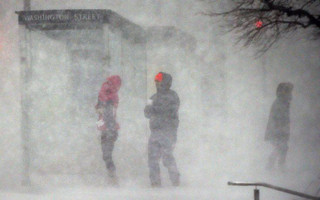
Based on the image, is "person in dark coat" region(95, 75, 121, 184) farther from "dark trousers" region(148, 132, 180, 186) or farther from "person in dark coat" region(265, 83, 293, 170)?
"person in dark coat" region(265, 83, 293, 170)

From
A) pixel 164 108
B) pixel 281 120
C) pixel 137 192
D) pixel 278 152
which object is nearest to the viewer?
pixel 137 192

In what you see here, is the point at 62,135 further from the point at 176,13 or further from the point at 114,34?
the point at 176,13

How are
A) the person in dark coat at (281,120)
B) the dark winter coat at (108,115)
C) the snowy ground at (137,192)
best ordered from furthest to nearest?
the person in dark coat at (281,120) < the dark winter coat at (108,115) < the snowy ground at (137,192)

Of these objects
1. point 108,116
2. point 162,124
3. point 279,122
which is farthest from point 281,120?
point 108,116

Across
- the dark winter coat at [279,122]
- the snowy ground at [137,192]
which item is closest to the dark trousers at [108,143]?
the snowy ground at [137,192]

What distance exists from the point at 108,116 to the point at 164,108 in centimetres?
65

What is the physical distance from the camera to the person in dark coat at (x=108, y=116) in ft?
18.5

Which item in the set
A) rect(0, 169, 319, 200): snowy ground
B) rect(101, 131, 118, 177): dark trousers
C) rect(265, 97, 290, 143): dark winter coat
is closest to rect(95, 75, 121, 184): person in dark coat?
rect(101, 131, 118, 177): dark trousers

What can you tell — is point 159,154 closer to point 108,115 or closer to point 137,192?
point 137,192

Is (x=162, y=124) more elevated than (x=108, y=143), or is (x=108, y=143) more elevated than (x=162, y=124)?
(x=162, y=124)

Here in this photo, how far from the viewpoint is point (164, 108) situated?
562 centimetres

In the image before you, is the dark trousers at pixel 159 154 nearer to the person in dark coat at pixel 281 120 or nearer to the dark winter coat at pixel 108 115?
the dark winter coat at pixel 108 115

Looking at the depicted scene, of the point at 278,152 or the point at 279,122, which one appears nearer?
the point at 279,122

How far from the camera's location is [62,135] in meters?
6.86
